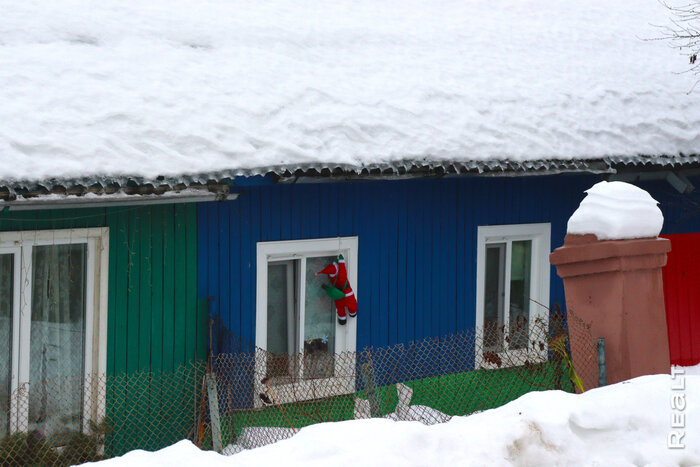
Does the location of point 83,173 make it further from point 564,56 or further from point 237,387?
point 564,56

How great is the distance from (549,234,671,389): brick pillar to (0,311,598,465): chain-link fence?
149mm

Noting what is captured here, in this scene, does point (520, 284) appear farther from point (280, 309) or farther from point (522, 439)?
point (522, 439)

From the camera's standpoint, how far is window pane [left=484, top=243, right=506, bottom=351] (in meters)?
8.22

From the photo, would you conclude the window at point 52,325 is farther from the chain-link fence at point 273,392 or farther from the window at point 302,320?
the window at point 302,320

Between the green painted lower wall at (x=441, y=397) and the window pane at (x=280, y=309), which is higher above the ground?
the window pane at (x=280, y=309)

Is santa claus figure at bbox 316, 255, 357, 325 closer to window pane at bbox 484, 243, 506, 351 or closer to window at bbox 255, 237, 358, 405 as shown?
window at bbox 255, 237, 358, 405

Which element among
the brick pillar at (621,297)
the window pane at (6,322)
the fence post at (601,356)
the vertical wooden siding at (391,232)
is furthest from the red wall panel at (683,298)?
the window pane at (6,322)

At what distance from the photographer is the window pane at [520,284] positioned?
8.36m

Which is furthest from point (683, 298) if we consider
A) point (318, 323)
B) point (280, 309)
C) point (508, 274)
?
point (280, 309)

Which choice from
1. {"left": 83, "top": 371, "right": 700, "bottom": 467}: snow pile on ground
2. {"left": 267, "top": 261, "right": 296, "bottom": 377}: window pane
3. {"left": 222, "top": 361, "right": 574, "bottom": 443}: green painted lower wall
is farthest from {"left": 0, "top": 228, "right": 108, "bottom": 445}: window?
{"left": 83, "top": 371, "right": 700, "bottom": 467}: snow pile on ground

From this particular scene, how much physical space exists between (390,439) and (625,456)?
139 centimetres

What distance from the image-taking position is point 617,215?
5848 mm

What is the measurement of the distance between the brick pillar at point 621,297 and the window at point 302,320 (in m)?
1.91

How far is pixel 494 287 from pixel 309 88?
2.57 metres
